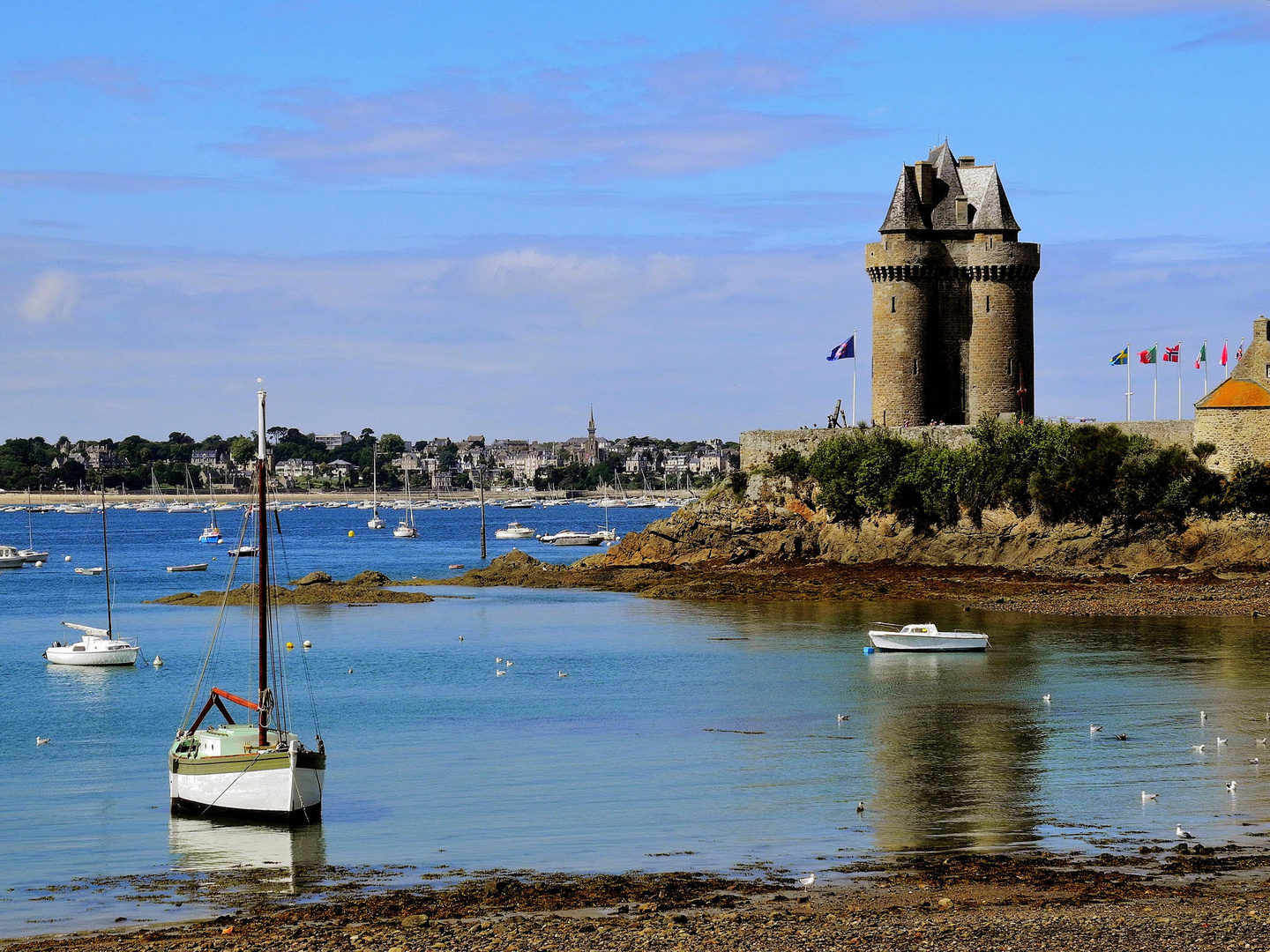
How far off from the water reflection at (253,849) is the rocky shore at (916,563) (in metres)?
34.8

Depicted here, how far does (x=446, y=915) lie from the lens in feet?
63.2

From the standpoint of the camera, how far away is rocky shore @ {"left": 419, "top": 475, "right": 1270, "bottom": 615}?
184ft

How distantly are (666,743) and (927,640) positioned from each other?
15.1m

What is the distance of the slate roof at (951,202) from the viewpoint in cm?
7181

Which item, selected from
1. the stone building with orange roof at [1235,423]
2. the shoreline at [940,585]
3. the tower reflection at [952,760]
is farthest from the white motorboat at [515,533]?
the tower reflection at [952,760]

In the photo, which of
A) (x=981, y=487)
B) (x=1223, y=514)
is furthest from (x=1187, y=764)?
(x=981, y=487)

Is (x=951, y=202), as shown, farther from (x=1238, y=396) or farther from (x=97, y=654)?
(x=97, y=654)

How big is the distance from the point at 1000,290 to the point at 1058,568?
14929 mm

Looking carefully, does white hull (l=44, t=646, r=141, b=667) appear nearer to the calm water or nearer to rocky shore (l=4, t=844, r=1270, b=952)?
the calm water

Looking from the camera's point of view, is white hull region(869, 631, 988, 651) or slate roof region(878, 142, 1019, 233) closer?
white hull region(869, 631, 988, 651)

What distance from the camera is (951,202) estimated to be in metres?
73.0

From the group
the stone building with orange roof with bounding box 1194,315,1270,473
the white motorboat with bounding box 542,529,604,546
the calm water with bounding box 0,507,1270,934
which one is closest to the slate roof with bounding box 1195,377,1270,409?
the stone building with orange roof with bounding box 1194,315,1270,473

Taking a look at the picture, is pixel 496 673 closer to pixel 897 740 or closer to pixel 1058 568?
pixel 897 740

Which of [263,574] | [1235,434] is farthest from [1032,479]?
[263,574]
